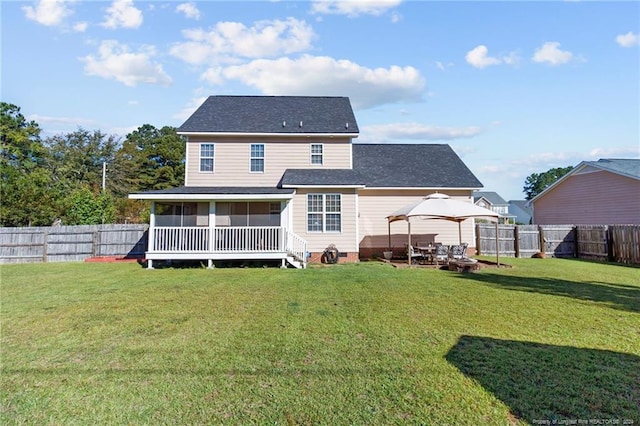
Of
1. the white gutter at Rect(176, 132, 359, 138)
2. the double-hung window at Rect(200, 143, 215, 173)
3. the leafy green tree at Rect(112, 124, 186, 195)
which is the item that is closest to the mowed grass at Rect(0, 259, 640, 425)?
the double-hung window at Rect(200, 143, 215, 173)

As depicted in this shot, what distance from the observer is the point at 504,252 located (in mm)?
16984

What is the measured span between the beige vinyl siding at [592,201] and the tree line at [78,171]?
2849 cm

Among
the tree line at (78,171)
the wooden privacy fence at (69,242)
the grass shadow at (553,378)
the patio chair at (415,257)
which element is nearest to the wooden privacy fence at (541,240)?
the patio chair at (415,257)

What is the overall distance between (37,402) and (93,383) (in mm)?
454

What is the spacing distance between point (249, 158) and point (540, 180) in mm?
85562

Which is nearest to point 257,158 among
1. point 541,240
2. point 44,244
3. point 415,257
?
point 415,257

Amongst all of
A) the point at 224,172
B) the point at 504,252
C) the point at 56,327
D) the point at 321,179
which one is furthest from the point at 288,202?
the point at 504,252

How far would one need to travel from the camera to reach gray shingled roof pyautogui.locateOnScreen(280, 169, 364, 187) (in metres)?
14.0

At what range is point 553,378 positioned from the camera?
3.45 m

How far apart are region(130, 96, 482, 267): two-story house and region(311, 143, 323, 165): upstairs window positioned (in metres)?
0.05

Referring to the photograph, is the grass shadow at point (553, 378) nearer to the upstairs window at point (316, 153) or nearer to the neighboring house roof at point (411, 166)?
the neighboring house roof at point (411, 166)

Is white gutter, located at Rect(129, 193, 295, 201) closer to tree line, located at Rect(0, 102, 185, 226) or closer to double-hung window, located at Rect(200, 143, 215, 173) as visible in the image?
double-hung window, located at Rect(200, 143, 215, 173)

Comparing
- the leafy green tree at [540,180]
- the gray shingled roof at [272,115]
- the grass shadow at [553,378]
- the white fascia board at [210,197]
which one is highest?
the leafy green tree at [540,180]

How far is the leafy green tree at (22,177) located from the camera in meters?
19.0
